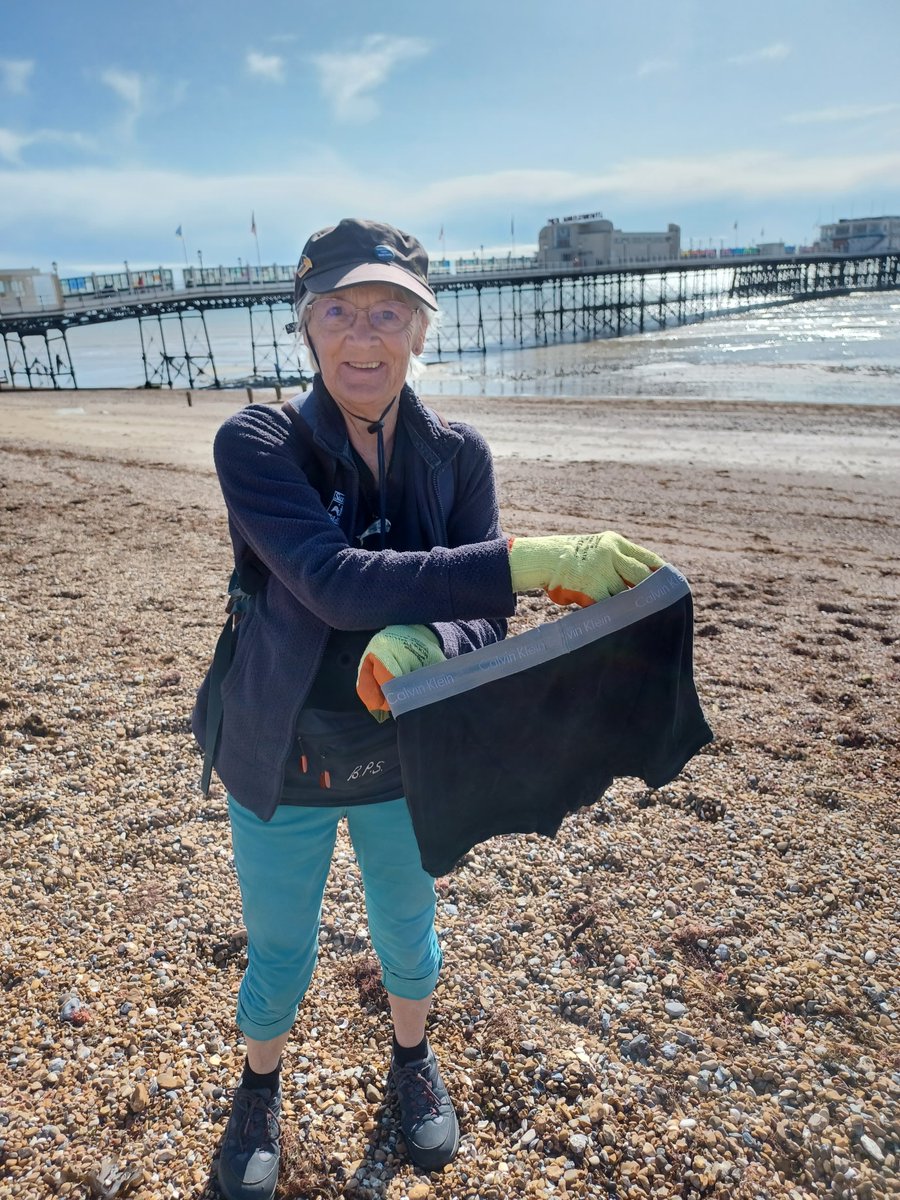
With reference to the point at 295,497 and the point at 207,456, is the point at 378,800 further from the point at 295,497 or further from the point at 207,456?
the point at 207,456

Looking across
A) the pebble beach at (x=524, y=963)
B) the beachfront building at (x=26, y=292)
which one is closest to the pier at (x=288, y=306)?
the beachfront building at (x=26, y=292)

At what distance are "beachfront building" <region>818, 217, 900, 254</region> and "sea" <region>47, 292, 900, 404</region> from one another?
4787 cm

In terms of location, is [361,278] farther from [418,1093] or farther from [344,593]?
[418,1093]

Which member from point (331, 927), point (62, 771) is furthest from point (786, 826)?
point (62, 771)

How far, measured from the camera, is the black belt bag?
182 cm

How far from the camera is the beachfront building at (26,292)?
44219 mm

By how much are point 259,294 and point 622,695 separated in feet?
179

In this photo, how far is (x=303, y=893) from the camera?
199 centimetres

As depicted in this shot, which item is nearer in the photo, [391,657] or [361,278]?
[391,657]

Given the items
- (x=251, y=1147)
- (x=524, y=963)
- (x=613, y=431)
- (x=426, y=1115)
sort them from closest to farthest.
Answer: (x=251, y=1147)
(x=426, y=1115)
(x=524, y=963)
(x=613, y=431)

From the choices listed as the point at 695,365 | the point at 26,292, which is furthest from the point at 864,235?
the point at 26,292

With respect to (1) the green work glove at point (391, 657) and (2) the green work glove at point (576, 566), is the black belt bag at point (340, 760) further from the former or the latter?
(2) the green work glove at point (576, 566)

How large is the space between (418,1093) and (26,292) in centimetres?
5471

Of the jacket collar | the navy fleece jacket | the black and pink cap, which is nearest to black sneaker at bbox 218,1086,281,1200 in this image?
the navy fleece jacket
